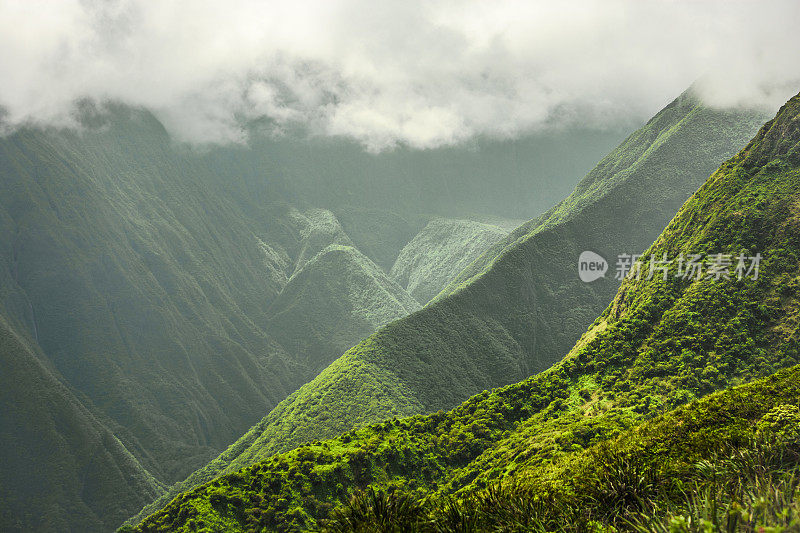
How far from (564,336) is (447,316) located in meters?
32.7

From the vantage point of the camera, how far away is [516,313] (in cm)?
14475

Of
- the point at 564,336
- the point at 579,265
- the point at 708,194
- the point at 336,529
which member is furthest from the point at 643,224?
the point at 336,529

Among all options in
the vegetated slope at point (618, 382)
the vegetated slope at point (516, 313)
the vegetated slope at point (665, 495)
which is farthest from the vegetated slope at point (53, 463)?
the vegetated slope at point (665, 495)

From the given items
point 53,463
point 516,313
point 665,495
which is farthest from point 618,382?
point 53,463

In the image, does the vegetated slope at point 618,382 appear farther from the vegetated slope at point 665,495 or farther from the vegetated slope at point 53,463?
the vegetated slope at point 53,463

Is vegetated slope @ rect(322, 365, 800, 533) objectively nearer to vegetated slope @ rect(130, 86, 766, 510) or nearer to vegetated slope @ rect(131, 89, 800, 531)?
vegetated slope @ rect(131, 89, 800, 531)

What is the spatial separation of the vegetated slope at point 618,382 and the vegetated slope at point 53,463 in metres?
83.0

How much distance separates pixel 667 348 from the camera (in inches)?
3100

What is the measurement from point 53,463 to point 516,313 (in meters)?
126

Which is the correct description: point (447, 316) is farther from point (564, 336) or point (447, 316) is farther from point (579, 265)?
point (579, 265)

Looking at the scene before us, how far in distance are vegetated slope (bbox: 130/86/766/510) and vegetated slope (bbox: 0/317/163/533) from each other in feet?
80.1

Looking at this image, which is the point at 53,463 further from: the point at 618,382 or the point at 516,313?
the point at 618,382

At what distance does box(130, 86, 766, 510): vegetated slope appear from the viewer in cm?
11519

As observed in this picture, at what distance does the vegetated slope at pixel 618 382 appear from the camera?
215 ft
